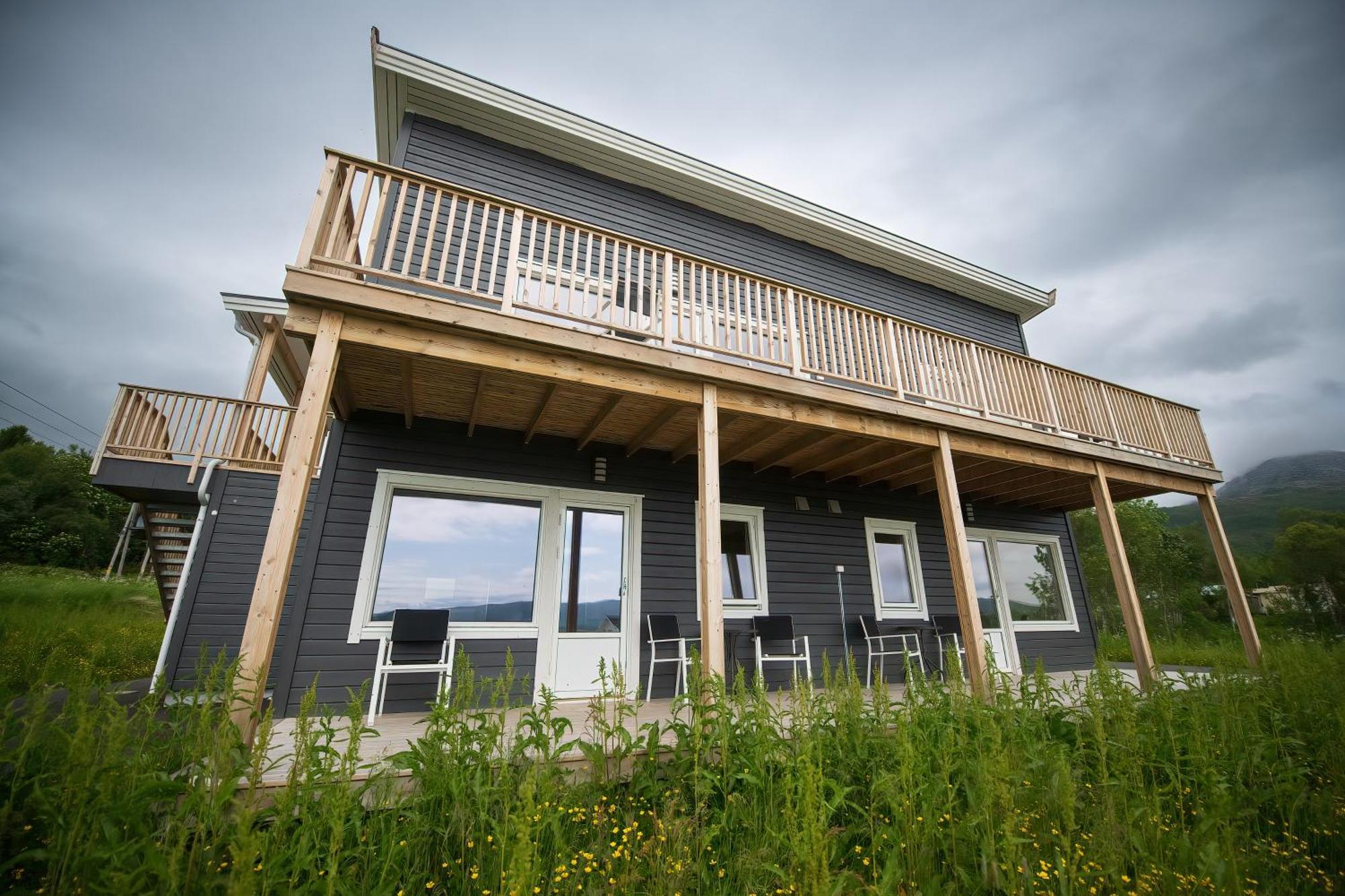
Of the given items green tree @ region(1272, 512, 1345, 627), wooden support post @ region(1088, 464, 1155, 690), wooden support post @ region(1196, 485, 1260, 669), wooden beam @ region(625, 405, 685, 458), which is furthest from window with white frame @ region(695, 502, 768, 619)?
green tree @ region(1272, 512, 1345, 627)

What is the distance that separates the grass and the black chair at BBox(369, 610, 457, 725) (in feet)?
5.66

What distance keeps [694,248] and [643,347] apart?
399cm

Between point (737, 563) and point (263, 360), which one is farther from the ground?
point (263, 360)

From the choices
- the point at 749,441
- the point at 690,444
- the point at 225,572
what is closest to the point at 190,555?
the point at 225,572

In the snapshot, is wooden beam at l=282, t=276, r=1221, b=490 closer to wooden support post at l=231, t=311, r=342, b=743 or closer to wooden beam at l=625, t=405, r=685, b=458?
wooden support post at l=231, t=311, r=342, b=743

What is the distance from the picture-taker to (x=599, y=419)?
5113 mm

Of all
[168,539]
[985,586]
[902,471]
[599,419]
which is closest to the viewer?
[599,419]

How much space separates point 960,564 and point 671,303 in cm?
384

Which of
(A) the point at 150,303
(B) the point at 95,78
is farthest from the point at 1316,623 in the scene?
(A) the point at 150,303

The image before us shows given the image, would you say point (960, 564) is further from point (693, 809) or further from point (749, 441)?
point (693, 809)

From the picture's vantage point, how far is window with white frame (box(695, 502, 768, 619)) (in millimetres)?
6156

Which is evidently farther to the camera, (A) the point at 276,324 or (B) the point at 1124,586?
(A) the point at 276,324

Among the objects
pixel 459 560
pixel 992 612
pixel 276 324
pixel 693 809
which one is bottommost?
pixel 693 809

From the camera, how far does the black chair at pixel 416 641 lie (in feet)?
14.3
